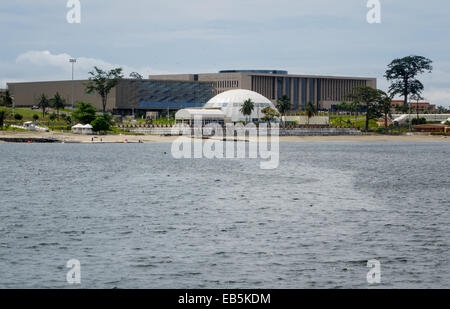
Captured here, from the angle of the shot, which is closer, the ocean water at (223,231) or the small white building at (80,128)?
the ocean water at (223,231)

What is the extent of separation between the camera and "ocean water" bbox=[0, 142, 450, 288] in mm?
34500

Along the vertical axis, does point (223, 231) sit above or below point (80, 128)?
below

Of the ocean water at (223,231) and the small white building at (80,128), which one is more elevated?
the small white building at (80,128)

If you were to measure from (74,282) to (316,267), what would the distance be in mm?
12488

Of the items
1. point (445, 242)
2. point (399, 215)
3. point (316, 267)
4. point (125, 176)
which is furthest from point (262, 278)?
point (125, 176)

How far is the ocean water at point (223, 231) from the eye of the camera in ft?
113

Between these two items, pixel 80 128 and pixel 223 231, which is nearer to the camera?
pixel 223 231

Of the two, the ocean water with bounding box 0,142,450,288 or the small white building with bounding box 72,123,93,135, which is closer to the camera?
the ocean water with bounding box 0,142,450,288

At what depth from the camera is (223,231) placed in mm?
47219

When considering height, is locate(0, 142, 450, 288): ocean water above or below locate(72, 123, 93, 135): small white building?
below
